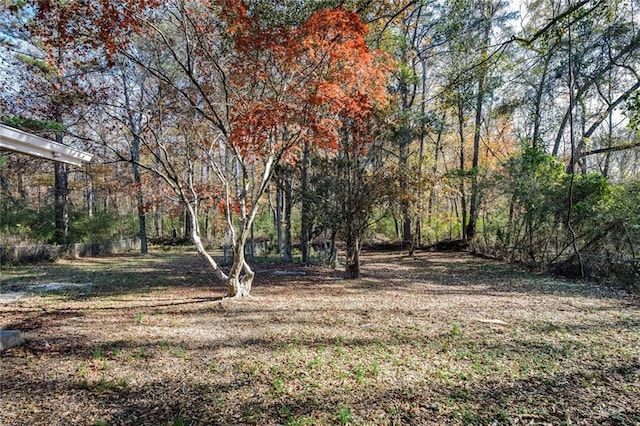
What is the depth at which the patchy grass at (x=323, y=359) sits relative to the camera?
2381mm

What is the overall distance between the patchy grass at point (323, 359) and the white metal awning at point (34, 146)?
2036 mm

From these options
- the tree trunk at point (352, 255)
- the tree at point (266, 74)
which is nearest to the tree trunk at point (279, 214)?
the tree trunk at point (352, 255)

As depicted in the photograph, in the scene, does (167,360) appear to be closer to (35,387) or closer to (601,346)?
(35,387)

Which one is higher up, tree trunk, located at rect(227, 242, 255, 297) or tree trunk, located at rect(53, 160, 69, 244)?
tree trunk, located at rect(53, 160, 69, 244)

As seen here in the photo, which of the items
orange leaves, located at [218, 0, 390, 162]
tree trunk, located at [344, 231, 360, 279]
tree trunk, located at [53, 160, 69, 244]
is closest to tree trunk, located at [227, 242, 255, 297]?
orange leaves, located at [218, 0, 390, 162]

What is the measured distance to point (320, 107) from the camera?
5.62 meters

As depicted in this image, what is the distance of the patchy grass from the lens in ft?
7.81

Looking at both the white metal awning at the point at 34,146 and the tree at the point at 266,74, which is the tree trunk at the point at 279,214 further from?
the white metal awning at the point at 34,146

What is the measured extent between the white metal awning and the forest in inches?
41.0

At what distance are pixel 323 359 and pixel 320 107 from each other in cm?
397

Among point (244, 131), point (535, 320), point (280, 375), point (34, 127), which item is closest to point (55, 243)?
point (34, 127)

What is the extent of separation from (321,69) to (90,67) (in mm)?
5344

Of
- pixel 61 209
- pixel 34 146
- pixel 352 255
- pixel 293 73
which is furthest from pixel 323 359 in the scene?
pixel 61 209

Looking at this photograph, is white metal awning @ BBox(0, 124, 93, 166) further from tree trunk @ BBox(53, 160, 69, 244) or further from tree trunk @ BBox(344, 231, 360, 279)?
tree trunk @ BBox(53, 160, 69, 244)
